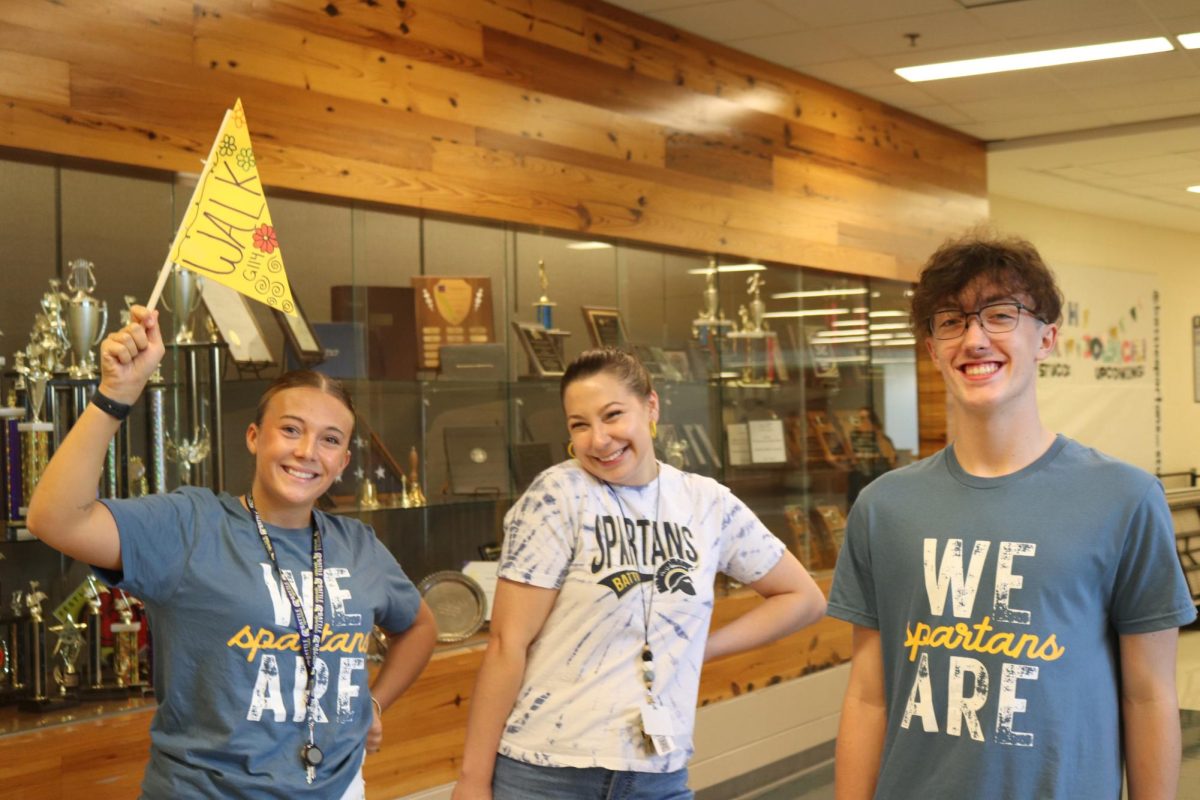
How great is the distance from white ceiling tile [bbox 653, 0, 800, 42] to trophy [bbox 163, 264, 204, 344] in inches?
101

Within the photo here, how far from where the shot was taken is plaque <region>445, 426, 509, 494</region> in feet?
14.5

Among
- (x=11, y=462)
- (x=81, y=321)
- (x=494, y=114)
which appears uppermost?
(x=494, y=114)

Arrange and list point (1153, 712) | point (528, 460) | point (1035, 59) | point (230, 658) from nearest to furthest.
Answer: point (1153, 712), point (230, 658), point (528, 460), point (1035, 59)

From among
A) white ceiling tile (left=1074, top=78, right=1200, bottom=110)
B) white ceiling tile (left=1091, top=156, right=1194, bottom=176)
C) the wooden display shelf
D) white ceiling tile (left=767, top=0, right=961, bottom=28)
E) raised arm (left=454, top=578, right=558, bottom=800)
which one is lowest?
the wooden display shelf

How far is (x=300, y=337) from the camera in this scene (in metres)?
4.01

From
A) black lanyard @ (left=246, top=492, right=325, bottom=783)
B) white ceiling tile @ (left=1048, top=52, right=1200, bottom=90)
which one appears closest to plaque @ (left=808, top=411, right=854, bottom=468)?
white ceiling tile @ (left=1048, top=52, right=1200, bottom=90)

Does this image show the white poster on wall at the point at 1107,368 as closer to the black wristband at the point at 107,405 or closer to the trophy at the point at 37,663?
the trophy at the point at 37,663

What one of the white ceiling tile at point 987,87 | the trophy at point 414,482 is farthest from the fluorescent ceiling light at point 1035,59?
the trophy at point 414,482

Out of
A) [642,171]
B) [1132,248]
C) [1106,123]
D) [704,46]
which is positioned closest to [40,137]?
[642,171]

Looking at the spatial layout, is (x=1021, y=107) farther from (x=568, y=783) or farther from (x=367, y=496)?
(x=568, y=783)

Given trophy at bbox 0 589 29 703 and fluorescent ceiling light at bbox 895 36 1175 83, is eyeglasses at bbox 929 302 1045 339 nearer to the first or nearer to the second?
trophy at bbox 0 589 29 703

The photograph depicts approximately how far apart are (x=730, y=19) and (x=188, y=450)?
305cm

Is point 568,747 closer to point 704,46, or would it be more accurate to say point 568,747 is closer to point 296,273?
point 296,273

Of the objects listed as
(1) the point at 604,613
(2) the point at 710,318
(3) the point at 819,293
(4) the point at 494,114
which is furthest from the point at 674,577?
(3) the point at 819,293
